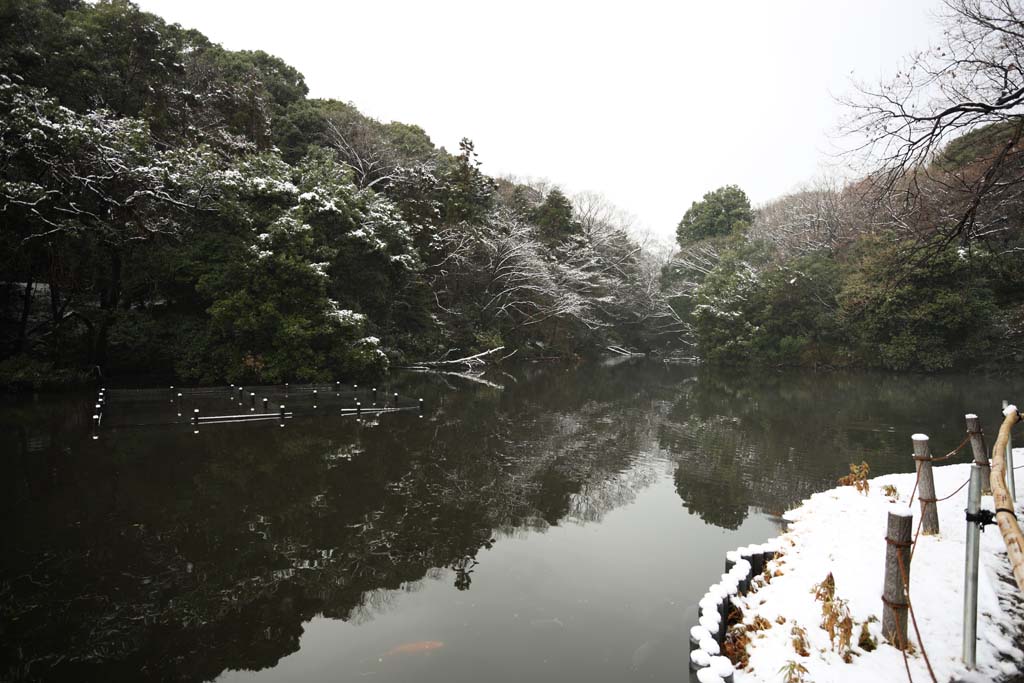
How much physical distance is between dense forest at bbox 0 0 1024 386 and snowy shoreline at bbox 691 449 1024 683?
263cm

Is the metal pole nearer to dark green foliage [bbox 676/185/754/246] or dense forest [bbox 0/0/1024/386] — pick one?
dense forest [bbox 0/0/1024/386]

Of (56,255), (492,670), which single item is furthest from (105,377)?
(492,670)

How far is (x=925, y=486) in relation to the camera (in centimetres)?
446

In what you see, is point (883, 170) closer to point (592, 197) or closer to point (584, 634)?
point (584, 634)

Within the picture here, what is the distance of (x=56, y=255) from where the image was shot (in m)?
12.9

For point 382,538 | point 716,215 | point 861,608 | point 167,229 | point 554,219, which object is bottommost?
point 382,538

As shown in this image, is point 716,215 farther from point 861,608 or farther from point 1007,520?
point 1007,520

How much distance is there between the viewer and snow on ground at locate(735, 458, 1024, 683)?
312 cm

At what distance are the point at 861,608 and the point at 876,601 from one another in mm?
123

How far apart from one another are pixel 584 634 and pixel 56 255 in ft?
48.2

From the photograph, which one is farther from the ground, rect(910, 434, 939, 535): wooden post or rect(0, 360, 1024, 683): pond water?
rect(910, 434, 939, 535): wooden post

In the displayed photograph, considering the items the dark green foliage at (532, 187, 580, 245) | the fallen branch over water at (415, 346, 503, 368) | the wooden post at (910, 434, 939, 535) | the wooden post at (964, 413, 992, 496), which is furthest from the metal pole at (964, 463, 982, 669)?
the dark green foliage at (532, 187, 580, 245)

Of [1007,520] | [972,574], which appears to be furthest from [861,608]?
[1007,520]

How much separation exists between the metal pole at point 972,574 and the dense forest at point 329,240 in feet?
9.83
